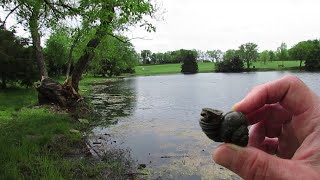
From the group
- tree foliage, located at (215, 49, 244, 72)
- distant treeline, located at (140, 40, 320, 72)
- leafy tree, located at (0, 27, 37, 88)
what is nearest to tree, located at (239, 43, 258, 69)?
distant treeline, located at (140, 40, 320, 72)

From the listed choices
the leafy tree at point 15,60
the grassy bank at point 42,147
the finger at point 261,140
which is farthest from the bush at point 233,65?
the finger at point 261,140

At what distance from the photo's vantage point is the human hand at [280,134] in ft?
8.20

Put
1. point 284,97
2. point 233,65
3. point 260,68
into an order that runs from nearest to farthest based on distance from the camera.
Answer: point 284,97, point 260,68, point 233,65

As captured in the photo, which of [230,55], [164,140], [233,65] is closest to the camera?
[164,140]

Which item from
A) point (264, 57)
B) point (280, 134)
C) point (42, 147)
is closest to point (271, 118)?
point (280, 134)

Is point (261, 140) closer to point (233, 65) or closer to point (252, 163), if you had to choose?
point (252, 163)

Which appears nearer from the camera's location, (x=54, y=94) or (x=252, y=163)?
(x=252, y=163)

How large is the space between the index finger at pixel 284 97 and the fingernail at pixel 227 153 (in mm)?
379

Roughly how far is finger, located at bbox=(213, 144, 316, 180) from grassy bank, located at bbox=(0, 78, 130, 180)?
7.46m

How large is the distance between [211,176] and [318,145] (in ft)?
32.7

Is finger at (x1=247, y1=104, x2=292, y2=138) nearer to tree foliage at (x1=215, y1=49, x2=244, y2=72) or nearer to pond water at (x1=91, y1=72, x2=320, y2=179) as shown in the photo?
pond water at (x1=91, y1=72, x2=320, y2=179)

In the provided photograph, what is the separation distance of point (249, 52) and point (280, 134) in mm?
156253

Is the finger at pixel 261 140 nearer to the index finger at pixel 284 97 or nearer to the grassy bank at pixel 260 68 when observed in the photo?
the index finger at pixel 284 97

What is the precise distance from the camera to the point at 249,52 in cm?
15362
